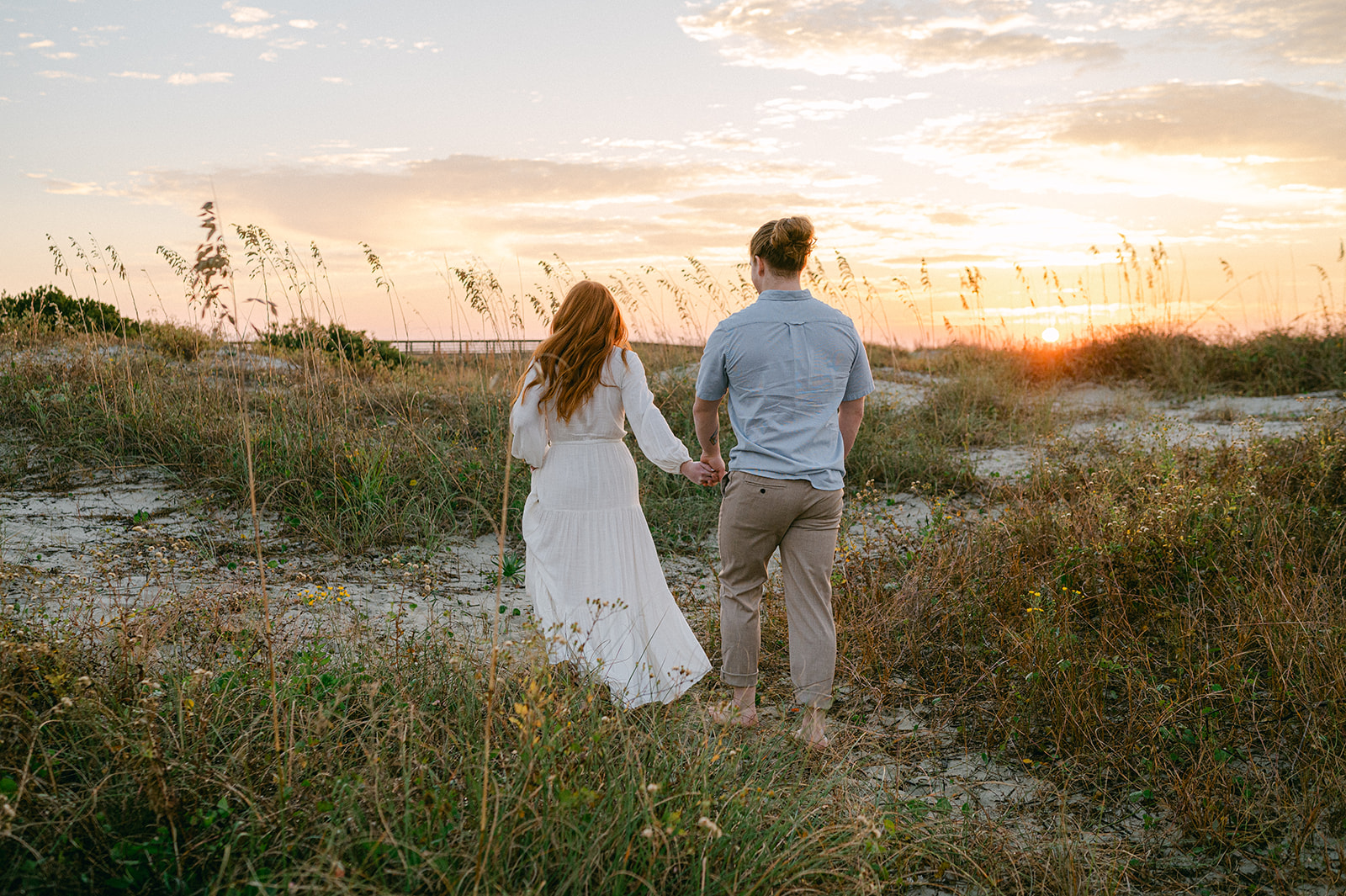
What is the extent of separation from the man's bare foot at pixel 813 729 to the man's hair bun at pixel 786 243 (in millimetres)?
1730

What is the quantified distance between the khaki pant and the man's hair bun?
2.75 ft

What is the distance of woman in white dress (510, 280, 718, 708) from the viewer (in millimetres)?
3543

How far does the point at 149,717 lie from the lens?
2104 mm

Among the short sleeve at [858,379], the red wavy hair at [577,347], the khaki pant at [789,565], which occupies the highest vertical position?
the red wavy hair at [577,347]

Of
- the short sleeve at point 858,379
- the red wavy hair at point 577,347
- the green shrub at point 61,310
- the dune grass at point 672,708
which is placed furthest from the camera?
the green shrub at point 61,310

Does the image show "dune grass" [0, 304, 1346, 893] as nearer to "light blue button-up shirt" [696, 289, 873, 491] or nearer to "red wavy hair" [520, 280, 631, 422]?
"light blue button-up shirt" [696, 289, 873, 491]

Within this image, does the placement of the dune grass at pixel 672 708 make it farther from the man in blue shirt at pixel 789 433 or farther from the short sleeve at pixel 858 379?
the short sleeve at pixel 858 379

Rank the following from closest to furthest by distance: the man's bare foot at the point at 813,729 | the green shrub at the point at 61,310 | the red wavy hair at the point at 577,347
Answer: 1. the man's bare foot at the point at 813,729
2. the red wavy hair at the point at 577,347
3. the green shrub at the point at 61,310

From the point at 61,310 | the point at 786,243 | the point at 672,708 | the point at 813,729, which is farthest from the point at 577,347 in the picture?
the point at 61,310

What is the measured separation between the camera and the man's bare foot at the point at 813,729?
306 cm

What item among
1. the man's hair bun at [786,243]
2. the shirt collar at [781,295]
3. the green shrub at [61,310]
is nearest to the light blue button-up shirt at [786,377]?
the shirt collar at [781,295]

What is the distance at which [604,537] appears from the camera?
146 inches

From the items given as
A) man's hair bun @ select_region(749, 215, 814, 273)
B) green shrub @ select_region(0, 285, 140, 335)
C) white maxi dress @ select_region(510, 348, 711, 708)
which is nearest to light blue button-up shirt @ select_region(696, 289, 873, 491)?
man's hair bun @ select_region(749, 215, 814, 273)

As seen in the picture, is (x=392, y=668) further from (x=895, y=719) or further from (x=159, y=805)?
(x=895, y=719)
